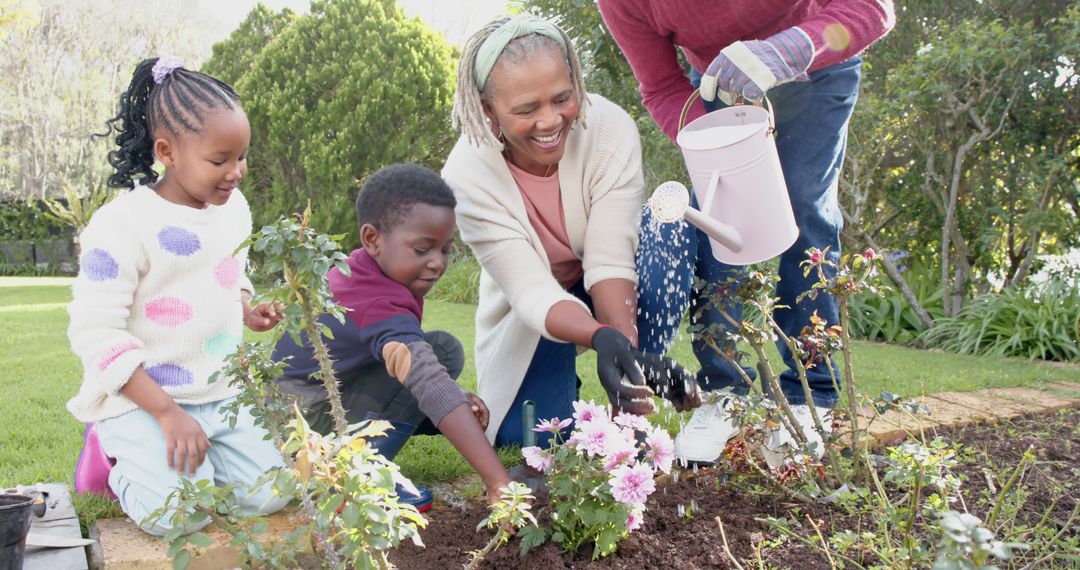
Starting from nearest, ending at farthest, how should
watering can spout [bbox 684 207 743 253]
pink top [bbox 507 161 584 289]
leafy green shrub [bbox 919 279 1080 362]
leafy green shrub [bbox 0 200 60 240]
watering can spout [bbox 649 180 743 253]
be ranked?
watering can spout [bbox 649 180 743 253] < watering can spout [bbox 684 207 743 253] < pink top [bbox 507 161 584 289] < leafy green shrub [bbox 919 279 1080 362] < leafy green shrub [bbox 0 200 60 240]

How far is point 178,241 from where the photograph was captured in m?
2.23

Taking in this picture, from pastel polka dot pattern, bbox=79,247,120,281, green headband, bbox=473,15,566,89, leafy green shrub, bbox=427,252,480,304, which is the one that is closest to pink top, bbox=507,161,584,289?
green headband, bbox=473,15,566,89

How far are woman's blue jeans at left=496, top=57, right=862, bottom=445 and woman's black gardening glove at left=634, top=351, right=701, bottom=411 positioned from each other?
46 centimetres

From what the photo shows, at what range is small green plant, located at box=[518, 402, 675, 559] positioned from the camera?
1675 mm

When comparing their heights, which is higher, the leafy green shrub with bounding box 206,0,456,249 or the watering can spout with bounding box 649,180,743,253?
the watering can spout with bounding box 649,180,743,253

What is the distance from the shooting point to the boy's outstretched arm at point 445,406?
6.62ft

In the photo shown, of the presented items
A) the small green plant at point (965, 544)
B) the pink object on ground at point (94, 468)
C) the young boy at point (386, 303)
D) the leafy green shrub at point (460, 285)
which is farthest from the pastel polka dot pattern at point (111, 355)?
the leafy green shrub at point (460, 285)

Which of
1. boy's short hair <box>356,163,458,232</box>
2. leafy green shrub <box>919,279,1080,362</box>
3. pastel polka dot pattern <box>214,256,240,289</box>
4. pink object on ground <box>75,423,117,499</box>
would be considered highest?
boy's short hair <box>356,163,458,232</box>

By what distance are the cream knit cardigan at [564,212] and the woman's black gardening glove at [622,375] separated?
39cm

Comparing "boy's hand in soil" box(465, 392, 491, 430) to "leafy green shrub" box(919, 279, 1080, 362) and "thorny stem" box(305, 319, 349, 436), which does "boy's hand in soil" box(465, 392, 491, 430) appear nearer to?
"thorny stem" box(305, 319, 349, 436)

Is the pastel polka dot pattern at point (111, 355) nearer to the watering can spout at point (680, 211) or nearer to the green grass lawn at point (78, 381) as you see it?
the green grass lawn at point (78, 381)

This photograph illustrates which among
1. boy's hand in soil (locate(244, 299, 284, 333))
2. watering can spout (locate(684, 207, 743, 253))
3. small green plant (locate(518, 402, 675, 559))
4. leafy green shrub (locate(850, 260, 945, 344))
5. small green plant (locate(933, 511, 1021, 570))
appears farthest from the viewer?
leafy green shrub (locate(850, 260, 945, 344))

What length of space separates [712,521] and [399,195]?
1213 mm

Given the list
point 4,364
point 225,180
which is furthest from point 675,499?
point 4,364
